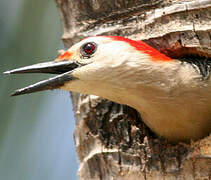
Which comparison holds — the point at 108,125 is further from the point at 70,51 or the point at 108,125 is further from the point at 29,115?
the point at 29,115

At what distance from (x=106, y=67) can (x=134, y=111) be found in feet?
1.34

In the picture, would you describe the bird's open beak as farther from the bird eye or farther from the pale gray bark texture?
the pale gray bark texture

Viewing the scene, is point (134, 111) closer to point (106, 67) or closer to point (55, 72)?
point (106, 67)

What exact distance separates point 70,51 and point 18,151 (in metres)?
2.16

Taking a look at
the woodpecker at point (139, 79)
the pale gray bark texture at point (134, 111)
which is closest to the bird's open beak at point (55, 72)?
the woodpecker at point (139, 79)

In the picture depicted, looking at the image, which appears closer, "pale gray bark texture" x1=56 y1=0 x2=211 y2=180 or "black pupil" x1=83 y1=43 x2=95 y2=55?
"pale gray bark texture" x1=56 y1=0 x2=211 y2=180

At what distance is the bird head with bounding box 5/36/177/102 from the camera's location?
205 cm

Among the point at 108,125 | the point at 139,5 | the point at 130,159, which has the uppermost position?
the point at 139,5

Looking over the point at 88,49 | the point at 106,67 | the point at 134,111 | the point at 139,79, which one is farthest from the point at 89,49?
the point at 134,111

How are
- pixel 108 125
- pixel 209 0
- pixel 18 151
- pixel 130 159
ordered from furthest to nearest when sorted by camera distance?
pixel 18 151 → pixel 108 125 → pixel 130 159 → pixel 209 0

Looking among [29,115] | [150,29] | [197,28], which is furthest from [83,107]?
[29,115]

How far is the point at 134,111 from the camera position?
7.68 feet

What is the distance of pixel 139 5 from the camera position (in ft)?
7.20

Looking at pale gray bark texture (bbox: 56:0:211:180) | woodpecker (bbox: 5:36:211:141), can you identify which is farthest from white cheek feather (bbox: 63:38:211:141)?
pale gray bark texture (bbox: 56:0:211:180)
